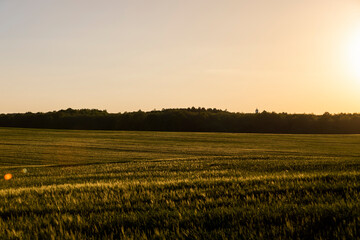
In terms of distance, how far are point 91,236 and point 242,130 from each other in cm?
9806

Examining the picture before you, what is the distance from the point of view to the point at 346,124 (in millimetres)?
95375

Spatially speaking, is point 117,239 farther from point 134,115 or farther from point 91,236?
point 134,115

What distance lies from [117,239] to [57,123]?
4275 inches

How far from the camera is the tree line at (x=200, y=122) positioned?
9619cm

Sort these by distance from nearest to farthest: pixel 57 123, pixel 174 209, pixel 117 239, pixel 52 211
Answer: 1. pixel 117 239
2. pixel 174 209
3. pixel 52 211
4. pixel 57 123

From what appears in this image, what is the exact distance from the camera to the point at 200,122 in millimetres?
102250

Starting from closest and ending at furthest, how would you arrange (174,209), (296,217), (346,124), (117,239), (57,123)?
(117,239), (296,217), (174,209), (346,124), (57,123)

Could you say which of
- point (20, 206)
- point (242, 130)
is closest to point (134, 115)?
point (242, 130)

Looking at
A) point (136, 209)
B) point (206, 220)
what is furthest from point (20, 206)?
point (206, 220)

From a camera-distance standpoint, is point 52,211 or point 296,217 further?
point 52,211

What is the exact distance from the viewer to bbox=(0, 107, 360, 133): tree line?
96.2 m

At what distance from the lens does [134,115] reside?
10775 centimetres

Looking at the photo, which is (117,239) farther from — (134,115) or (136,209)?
(134,115)

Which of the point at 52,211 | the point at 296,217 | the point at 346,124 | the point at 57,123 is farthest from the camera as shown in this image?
the point at 57,123
